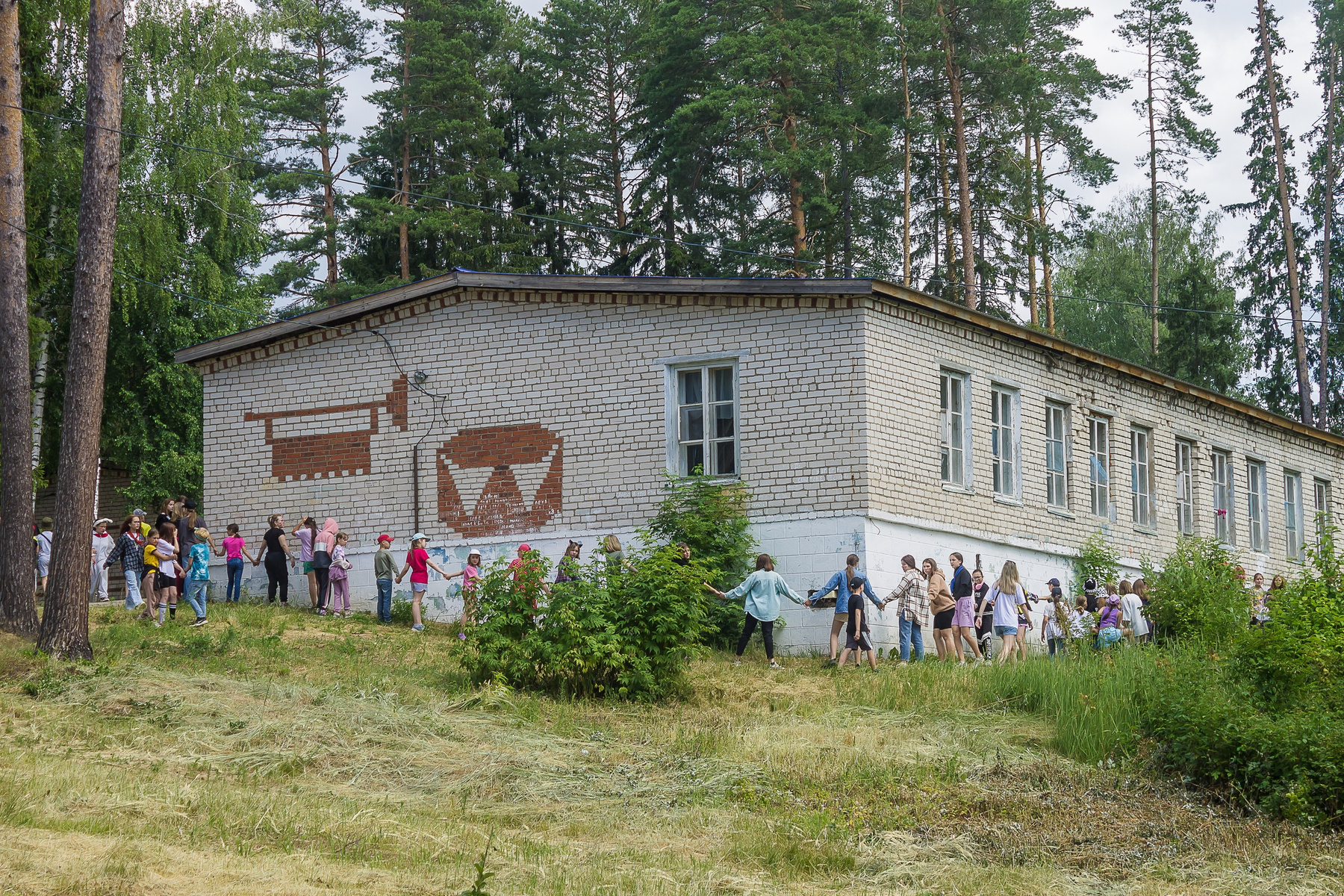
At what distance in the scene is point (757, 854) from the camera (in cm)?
933

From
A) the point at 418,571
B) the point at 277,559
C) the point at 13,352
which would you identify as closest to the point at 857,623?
the point at 418,571

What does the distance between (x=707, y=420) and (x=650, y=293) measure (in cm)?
189

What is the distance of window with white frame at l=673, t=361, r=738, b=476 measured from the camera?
19672 millimetres

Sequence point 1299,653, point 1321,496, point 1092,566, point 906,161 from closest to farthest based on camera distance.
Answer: point 1299,653
point 1092,566
point 1321,496
point 906,161

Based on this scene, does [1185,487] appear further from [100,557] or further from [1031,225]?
[100,557]

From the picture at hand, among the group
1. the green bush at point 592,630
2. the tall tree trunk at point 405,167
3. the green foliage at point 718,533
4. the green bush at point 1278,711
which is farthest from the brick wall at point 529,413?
the tall tree trunk at point 405,167

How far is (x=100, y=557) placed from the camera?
68.3 ft

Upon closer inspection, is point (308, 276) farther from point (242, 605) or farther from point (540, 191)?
point (242, 605)

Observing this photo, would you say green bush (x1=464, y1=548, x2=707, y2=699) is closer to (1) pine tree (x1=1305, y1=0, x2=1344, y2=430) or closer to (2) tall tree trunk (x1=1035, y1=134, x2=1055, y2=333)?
(2) tall tree trunk (x1=1035, y1=134, x2=1055, y2=333)

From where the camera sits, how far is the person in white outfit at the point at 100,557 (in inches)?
814

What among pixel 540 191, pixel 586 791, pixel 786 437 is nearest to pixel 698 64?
pixel 540 191

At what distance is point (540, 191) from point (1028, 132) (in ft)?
42.7

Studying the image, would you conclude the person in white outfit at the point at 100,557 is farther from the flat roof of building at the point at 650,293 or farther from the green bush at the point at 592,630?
the green bush at the point at 592,630

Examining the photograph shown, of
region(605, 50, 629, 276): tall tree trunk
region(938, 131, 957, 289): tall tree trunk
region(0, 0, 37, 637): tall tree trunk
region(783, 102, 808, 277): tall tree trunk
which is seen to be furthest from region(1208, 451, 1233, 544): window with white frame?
region(0, 0, 37, 637): tall tree trunk
